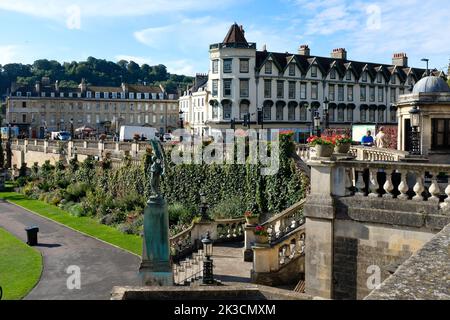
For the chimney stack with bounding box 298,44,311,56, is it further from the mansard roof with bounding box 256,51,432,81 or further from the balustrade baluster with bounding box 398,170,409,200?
the balustrade baluster with bounding box 398,170,409,200

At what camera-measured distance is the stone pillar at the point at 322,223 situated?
1102cm

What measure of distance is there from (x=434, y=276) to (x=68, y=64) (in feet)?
565

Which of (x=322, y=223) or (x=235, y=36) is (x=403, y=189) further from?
(x=235, y=36)

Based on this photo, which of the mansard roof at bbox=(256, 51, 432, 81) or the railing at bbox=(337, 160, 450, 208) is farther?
the mansard roof at bbox=(256, 51, 432, 81)

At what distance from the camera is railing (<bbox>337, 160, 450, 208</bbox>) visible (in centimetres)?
979

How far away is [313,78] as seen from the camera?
6159 centimetres

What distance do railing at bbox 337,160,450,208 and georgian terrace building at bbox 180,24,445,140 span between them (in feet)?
149

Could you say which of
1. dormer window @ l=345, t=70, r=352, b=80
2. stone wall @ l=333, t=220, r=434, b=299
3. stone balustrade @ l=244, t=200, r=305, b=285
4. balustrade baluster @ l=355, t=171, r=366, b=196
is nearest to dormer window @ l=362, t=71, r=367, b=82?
dormer window @ l=345, t=70, r=352, b=80

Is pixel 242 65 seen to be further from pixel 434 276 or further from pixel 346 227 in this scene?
pixel 434 276

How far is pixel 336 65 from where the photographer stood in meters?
63.2

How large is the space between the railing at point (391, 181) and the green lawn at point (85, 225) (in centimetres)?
1501

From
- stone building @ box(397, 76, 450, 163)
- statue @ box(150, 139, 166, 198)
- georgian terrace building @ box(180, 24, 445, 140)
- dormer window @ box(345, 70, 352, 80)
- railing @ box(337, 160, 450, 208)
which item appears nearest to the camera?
railing @ box(337, 160, 450, 208)

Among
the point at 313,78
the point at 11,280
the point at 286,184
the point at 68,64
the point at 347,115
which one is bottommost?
the point at 11,280

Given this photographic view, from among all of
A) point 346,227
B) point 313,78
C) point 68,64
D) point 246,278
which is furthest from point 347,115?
point 68,64
